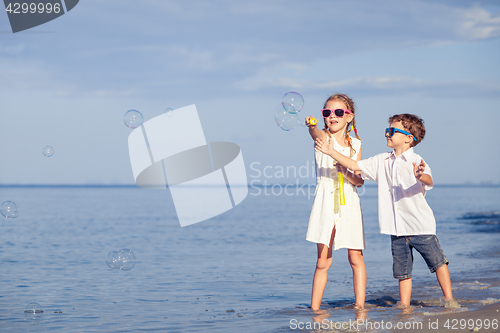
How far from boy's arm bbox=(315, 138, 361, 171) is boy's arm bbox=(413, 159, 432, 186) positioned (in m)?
0.52

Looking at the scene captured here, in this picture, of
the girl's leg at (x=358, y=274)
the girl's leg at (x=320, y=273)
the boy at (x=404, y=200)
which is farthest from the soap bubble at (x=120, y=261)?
the boy at (x=404, y=200)

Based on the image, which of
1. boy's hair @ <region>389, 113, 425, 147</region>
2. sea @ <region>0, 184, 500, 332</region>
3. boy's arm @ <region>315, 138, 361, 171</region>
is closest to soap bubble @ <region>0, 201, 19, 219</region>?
sea @ <region>0, 184, 500, 332</region>

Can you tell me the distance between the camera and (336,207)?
13.9 ft

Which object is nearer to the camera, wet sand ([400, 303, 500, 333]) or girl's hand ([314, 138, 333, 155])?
wet sand ([400, 303, 500, 333])

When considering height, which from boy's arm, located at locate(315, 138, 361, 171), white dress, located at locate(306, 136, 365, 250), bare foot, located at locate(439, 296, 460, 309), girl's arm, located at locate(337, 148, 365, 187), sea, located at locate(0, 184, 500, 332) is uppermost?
boy's arm, located at locate(315, 138, 361, 171)

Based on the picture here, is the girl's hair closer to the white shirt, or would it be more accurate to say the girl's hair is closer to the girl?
the girl

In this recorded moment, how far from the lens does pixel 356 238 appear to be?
4.22m

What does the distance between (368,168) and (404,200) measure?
41 centimetres

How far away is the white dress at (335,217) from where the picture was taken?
4.20 m

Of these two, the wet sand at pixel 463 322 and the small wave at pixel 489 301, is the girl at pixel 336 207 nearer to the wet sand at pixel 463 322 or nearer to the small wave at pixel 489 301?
the wet sand at pixel 463 322

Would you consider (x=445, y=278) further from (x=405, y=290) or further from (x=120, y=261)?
(x=120, y=261)

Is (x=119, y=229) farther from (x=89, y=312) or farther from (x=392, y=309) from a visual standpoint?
(x=392, y=309)

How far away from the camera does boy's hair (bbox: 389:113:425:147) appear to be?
168 inches

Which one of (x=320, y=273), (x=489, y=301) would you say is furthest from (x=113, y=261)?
(x=489, y=301)
